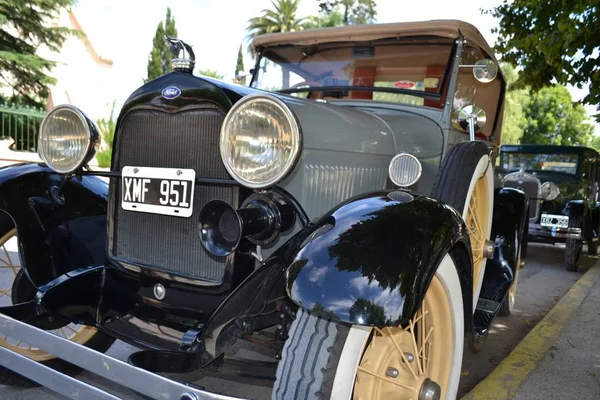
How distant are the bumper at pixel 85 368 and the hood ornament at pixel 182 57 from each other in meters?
1.14

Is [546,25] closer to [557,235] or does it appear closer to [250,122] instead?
[557,235]

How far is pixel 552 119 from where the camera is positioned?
3503 cm

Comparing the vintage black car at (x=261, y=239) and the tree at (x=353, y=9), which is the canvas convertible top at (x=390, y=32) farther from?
the tree at (x=353, y=9)

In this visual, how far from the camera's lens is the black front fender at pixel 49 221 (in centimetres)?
244

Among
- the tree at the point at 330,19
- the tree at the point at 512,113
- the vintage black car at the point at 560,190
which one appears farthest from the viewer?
the tree at the point at 330,19

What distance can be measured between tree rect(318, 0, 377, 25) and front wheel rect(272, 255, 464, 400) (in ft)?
105

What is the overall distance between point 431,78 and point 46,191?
223 centimetres

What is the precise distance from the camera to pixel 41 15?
18016 millimetres

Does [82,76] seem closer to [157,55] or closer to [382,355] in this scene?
[157,55]

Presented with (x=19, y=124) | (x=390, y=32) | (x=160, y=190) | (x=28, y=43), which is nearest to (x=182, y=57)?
(x=160, y=190)

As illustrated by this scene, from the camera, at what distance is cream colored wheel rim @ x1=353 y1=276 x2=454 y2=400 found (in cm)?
170

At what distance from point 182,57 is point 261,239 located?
854 millimetres

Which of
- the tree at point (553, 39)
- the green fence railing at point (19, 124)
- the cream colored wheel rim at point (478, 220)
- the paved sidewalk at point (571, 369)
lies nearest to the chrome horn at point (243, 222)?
the cream colored wheel rim at point (478, 220)

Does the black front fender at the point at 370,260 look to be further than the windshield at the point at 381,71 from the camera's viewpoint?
No
